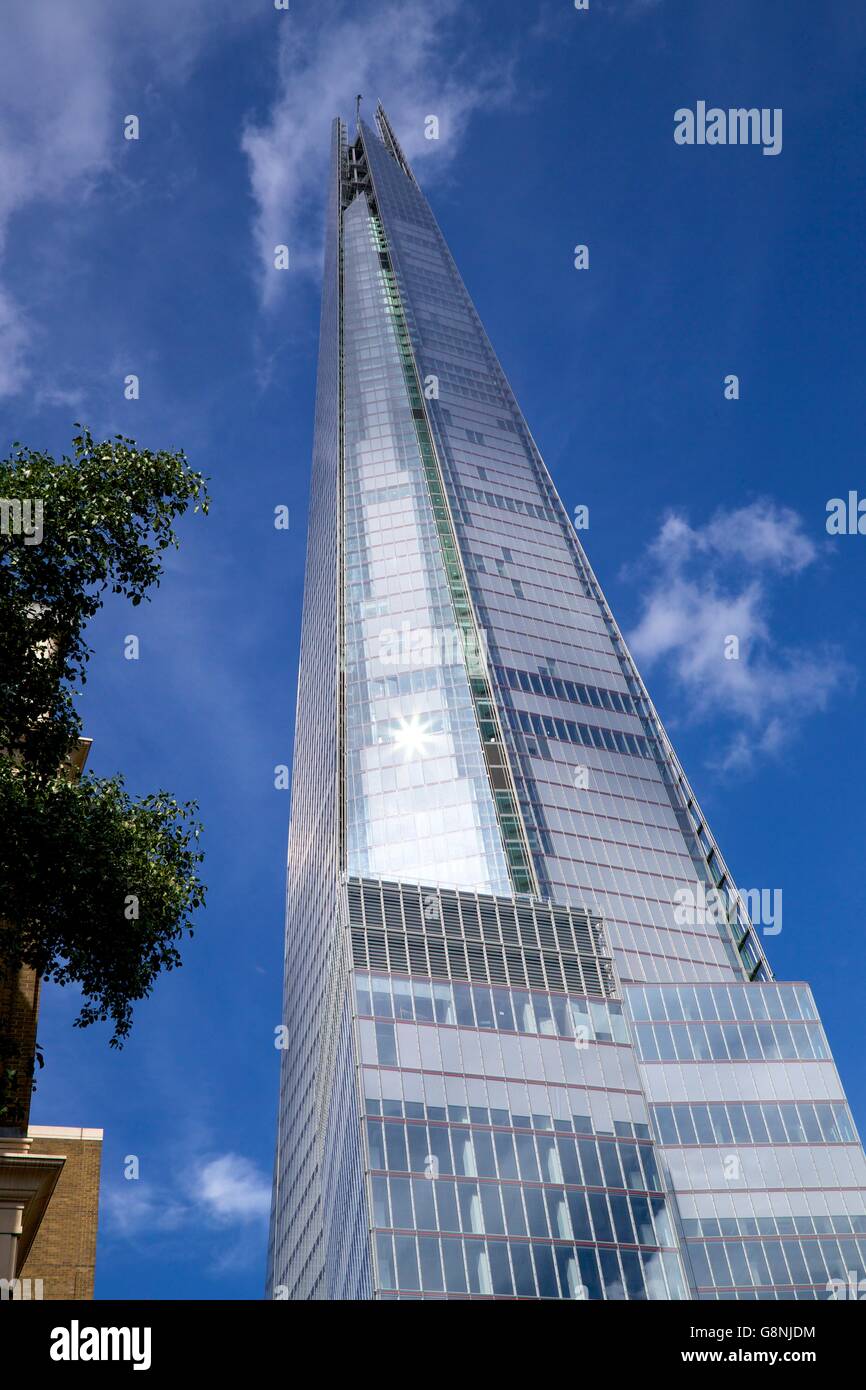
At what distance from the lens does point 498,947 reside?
96062mm

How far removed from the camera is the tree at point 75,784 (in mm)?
23141

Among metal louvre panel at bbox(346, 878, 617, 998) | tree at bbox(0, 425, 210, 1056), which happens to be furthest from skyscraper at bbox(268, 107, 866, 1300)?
tree at bbox(0, 425, 210, 1056)

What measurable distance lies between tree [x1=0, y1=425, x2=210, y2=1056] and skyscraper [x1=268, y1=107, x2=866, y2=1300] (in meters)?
40.6

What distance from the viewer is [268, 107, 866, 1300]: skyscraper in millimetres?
78750

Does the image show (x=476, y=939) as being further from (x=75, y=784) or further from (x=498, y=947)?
(x=75, y=784)

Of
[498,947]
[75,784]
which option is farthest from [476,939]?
[75,784]

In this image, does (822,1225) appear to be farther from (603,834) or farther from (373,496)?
(373,496)

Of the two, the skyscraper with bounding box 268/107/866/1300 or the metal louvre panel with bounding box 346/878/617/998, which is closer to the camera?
the skyscraper with bounding box 268/107/866/1300

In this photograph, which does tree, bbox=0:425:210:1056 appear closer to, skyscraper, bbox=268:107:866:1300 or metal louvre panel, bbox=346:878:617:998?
skyscraper, bbox=268:107:866:1300

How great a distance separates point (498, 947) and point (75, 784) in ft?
242

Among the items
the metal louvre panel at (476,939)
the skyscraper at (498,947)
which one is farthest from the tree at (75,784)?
the metal louvre panel at (476,939)

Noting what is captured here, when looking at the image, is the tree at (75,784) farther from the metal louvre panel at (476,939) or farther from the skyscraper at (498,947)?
the metal louvre panel at (476,939)
